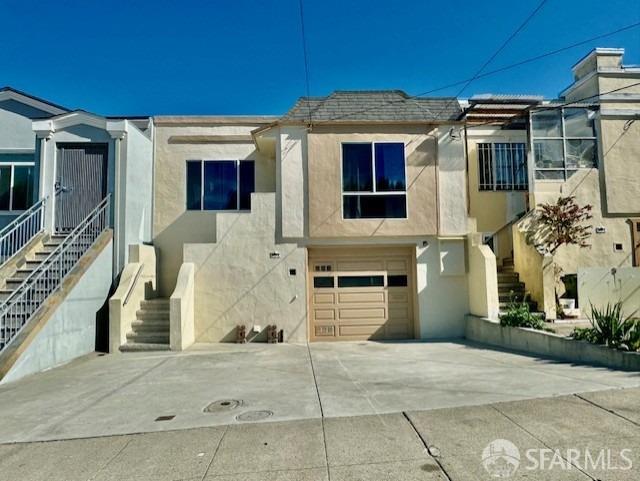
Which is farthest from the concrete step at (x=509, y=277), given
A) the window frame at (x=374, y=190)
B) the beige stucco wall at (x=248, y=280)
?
the beige stucco wall at (x=248, y=280)

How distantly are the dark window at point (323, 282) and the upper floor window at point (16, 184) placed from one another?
32.1ft

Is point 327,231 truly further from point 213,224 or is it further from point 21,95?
point 21,95

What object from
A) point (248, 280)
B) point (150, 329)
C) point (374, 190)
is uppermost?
point (374, 190)

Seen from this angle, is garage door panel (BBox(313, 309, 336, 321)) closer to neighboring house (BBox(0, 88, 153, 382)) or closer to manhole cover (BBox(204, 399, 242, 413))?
neighboring house (BBox(0, 88, 153, 382))

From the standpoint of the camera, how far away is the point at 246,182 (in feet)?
45.6

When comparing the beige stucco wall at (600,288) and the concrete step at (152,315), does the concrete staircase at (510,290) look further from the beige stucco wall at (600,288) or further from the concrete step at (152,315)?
the concrete step at (152,315)

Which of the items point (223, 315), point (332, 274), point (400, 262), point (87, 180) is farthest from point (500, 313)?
point (87, 180)

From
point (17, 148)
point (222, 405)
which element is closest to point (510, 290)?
point (222, 405)

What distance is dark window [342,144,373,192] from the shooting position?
1212 cm

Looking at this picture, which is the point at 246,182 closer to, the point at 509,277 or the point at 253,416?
the point at 509,277

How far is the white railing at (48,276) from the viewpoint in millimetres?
8242

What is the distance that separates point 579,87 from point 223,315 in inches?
554

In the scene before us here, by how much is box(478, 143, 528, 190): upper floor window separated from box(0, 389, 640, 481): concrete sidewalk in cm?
1011

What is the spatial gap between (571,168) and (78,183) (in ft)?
48.9
